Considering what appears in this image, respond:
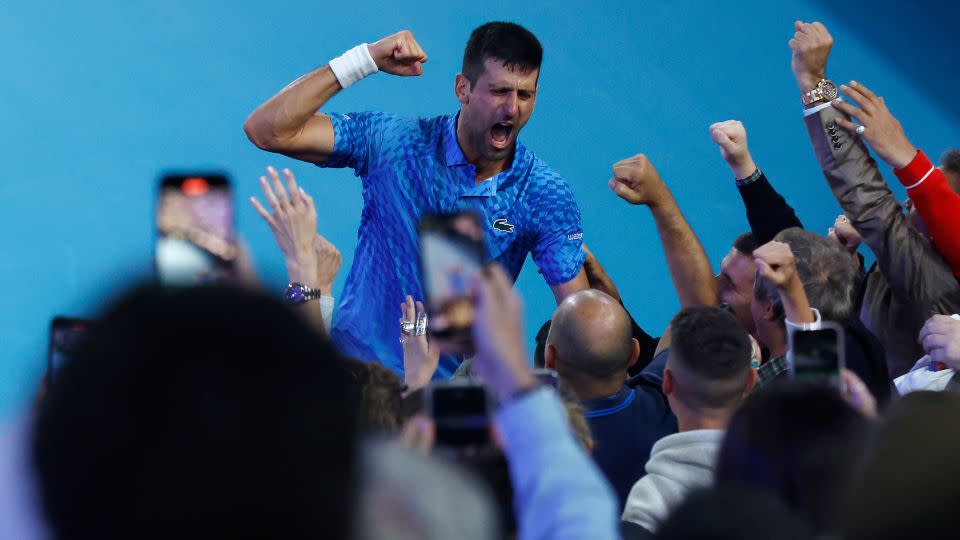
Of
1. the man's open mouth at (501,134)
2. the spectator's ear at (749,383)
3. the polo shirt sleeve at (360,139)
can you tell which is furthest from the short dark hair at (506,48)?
the spectator's ear at (749,383)

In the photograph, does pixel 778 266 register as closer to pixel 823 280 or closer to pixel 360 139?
pixel 823 280

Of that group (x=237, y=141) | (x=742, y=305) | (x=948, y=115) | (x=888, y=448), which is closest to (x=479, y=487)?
(x=888, y=448)

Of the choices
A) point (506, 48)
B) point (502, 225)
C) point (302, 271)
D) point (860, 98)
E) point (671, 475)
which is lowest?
point (671, 475)

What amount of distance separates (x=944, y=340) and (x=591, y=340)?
0.66m

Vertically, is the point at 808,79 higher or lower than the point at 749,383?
higher

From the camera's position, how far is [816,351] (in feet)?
4.85

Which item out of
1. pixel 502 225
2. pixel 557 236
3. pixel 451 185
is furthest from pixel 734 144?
pixel 451 185

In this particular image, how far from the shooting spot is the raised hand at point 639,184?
8.57 ft

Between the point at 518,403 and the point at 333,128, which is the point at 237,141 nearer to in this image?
the point at 333,128

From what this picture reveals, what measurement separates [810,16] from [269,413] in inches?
218

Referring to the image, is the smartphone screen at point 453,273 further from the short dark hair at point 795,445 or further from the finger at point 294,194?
the finger at point 294,194

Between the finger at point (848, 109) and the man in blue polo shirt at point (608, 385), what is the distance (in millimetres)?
781

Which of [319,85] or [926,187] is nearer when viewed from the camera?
[926,187]

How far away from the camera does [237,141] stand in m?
5.12
